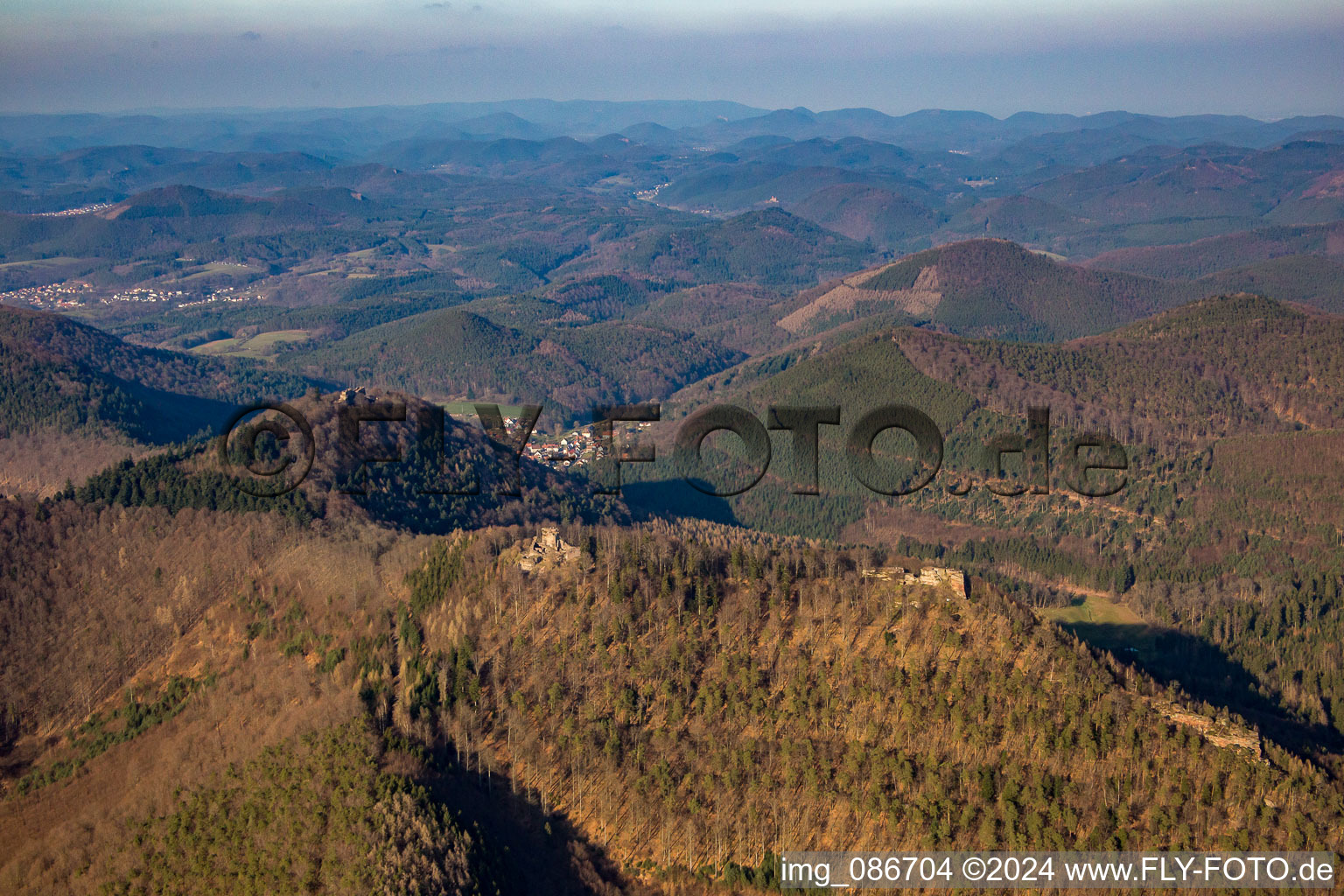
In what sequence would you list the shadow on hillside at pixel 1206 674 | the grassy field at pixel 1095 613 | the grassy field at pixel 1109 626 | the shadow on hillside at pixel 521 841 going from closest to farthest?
the shadow on hillside at pixel 521 841
the shadow on hillside at pixel 1206 674
the grassy field at pixel 1109 626
the grassy field at pixel 1095 613

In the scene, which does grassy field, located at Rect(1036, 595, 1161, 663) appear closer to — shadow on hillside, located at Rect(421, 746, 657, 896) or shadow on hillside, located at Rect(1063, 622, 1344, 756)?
shadow on hillside, located at Rect(1063, 622, 1344, 756)

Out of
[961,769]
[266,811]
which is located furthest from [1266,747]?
[266,811]

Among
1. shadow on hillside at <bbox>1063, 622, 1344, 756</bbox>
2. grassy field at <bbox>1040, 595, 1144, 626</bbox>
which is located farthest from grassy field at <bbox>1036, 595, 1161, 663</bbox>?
shadow on hillside at <bbox>1063, 622, 1344, 756</bbox>

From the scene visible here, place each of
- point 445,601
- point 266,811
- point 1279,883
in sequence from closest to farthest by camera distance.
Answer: point 1279,883 < point 266,811 < point 445,601

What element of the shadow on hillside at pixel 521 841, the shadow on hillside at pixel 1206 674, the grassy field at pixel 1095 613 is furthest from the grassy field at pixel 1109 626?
the shadow on hillside at pixel 521 841

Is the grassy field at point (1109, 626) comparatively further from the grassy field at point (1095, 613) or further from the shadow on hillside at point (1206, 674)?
the shadow on hillside at point (1206, 674)

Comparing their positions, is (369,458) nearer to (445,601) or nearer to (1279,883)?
(445,601)

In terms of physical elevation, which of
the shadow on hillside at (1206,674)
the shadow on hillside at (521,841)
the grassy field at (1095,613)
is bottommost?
the grassy field at (1095,613)

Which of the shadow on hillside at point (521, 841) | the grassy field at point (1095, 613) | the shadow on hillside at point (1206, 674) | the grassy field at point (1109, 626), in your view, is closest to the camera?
the shadow on hillside at point (521, 841)
